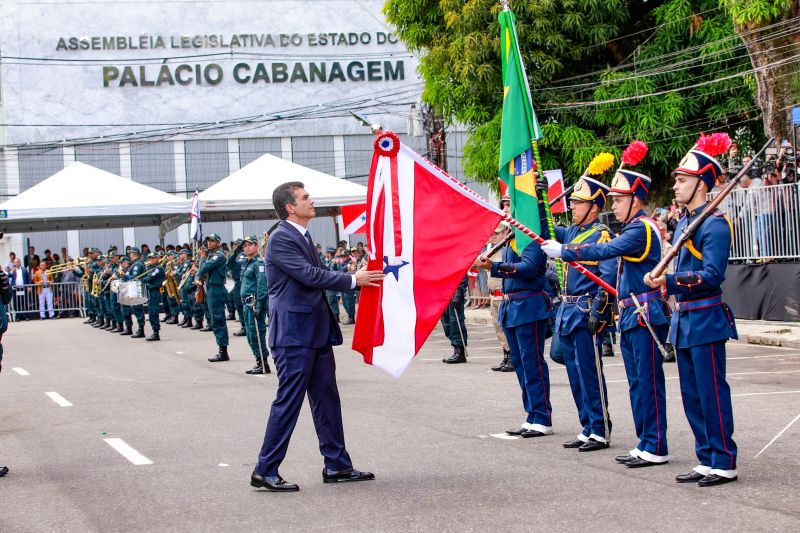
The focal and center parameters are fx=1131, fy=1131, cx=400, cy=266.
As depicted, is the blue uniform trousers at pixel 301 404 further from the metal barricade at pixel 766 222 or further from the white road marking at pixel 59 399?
the metal barricade at pixel 766 222

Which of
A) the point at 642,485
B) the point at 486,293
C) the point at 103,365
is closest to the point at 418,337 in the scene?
the point at 642,485

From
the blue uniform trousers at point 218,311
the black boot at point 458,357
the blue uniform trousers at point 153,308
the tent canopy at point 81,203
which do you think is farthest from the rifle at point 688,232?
the tent canopy at point 81,203

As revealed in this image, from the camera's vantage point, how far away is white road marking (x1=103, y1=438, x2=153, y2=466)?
9102 mm

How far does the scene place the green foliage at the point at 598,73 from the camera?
24203mm

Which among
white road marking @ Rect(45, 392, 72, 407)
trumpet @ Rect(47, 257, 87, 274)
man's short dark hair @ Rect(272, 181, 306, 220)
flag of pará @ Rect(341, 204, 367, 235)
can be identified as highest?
flag of pará @ Rect(341, 204, 367, 235)

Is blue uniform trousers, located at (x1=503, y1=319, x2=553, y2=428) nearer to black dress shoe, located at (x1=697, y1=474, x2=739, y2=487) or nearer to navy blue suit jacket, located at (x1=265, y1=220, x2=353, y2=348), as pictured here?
navy blue suit jacket, located at (x1=265, y1=220, x2=353, y2=348)

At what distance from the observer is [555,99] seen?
25.5 meters

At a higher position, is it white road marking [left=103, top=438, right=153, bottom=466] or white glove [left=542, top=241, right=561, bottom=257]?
white glove [left=542, top=241, right=561, bottom=257]

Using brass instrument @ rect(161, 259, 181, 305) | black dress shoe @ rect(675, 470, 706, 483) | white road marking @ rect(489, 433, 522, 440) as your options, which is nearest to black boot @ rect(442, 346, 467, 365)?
white road marking @ rect(489, 433, 522, 440)

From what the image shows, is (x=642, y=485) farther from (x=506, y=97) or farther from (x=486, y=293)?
(x=486, y=293)

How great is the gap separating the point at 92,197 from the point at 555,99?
42.0 ft

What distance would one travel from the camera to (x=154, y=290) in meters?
26.1

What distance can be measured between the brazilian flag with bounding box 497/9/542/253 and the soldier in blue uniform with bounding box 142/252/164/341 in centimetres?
1695

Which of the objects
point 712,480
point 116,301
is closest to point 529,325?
point 712,480
